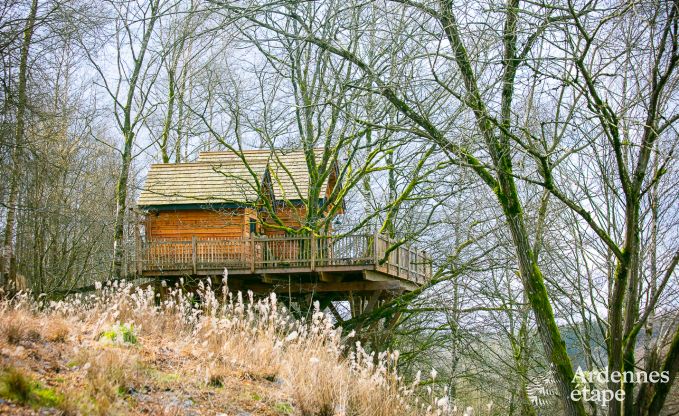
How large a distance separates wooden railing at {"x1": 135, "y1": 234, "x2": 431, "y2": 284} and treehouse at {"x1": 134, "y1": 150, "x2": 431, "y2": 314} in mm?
24

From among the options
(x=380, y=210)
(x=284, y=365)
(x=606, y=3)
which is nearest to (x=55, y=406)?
(x=284, y=365)

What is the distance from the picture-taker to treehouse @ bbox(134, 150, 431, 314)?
16109 mm

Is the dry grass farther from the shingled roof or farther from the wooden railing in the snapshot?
the shingled roof

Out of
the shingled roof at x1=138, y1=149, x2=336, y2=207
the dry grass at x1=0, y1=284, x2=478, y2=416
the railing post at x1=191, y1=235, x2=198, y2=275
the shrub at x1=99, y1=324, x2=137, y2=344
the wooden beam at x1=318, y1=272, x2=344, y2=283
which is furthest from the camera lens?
the shingled roof at x1=138, y1=149, x2=336, y2=207

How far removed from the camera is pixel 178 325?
9500 mm

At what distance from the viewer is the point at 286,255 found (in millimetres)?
17391

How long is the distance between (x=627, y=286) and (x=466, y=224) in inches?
389

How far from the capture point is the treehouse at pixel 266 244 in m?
16.1

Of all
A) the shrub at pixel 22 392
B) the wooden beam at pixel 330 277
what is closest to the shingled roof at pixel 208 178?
the wooden beam at pixel 330 277

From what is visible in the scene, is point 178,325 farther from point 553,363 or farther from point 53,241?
point 53,241

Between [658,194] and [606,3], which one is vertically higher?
[606,3]

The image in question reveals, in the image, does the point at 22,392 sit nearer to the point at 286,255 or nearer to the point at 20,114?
the point at 20,114

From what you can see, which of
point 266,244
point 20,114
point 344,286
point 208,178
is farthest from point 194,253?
point 20,114

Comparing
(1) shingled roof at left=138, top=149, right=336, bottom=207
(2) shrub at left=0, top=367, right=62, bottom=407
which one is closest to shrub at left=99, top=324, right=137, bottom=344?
(2) shrub at left=0, top=367, right=62, bottom=407
